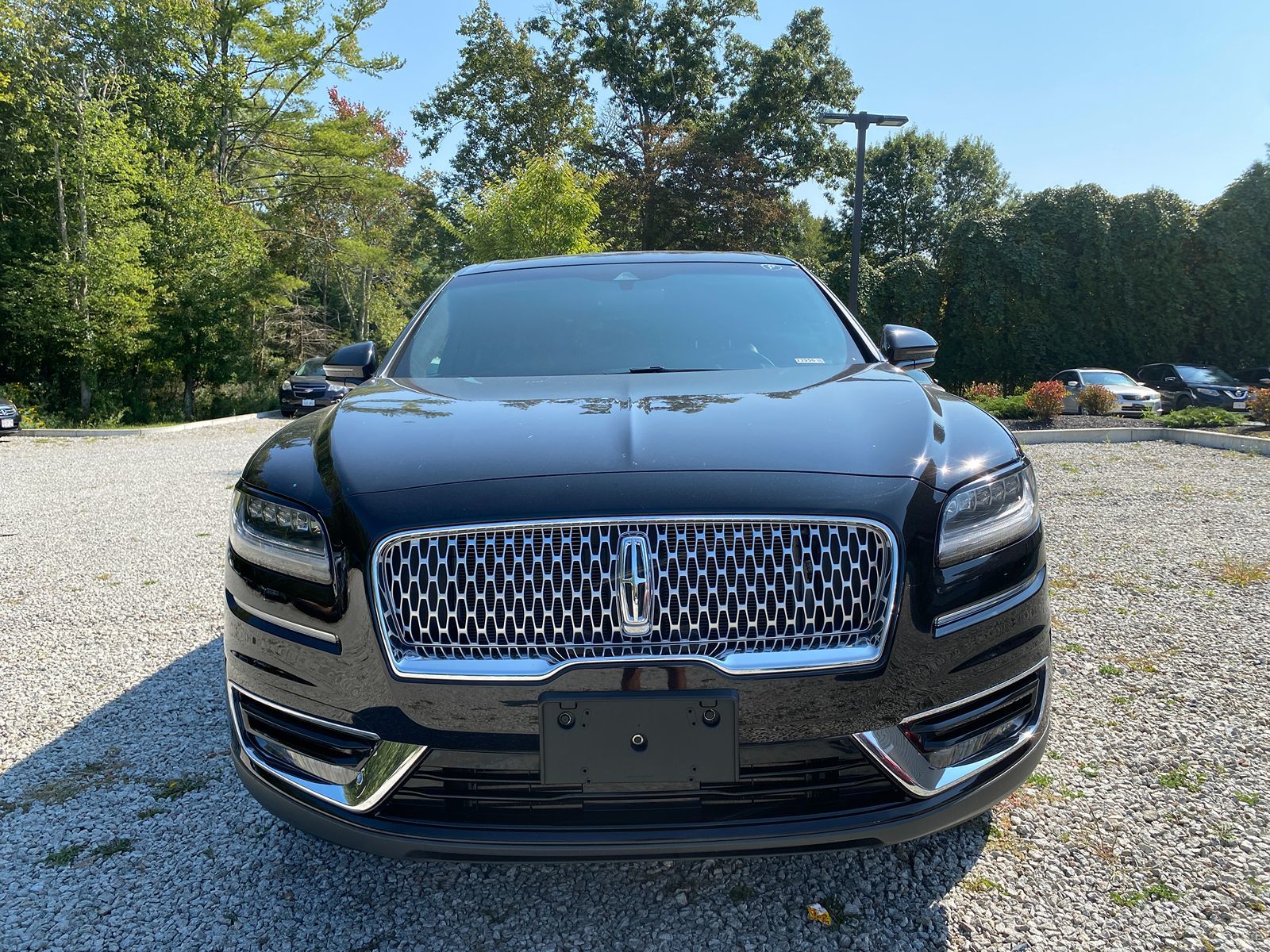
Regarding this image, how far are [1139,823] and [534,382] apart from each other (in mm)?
2187

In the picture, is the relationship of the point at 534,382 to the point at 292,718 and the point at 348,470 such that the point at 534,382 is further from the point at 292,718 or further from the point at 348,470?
the point at 292,718

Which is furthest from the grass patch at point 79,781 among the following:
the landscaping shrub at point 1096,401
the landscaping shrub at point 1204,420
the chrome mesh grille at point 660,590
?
the landscaping shrub at point 1096,401

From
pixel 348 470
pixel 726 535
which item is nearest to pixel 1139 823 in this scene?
pixel 726 535

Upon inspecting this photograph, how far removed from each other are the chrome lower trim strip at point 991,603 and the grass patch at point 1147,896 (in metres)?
0.83

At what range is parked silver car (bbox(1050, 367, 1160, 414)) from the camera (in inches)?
715

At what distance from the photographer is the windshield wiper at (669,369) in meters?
2.71

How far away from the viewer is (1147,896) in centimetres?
211

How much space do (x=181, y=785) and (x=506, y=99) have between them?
36323mm

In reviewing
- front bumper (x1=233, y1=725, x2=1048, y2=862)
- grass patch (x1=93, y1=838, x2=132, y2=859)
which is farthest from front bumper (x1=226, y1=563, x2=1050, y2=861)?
grass patch (x1=93, y1=838, x2=132, y2=859)

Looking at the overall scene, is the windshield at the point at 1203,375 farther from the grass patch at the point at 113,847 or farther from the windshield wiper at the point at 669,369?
the grass patch at the point at 113,847

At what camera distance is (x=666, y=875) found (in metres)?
2.25

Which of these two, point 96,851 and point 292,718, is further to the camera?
point 96,851

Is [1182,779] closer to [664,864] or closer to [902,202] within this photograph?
[664,864]

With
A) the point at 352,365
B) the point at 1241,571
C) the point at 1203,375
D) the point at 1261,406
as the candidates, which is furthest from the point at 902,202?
the point at 352,365
